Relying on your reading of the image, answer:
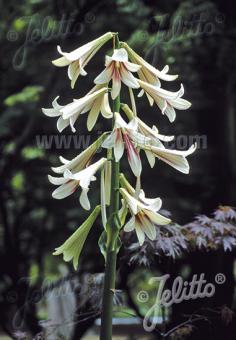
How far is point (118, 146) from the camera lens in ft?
7.08

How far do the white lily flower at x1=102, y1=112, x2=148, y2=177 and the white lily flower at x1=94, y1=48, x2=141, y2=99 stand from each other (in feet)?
0.40

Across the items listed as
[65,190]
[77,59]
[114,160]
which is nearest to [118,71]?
[77,59]

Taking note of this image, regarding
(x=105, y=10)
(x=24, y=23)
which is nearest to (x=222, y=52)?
(x=105, y=10)

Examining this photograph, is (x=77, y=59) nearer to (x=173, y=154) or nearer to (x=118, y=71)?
(x=118, y=71)

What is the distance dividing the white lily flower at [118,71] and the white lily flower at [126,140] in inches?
4.8

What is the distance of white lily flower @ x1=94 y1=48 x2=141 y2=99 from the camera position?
2197 mm

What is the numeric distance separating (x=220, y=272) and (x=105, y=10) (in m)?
3.61

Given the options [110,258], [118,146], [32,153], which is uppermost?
[32,153]

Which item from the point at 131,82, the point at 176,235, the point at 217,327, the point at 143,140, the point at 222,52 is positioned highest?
the point at 222,52

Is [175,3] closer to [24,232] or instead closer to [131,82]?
[24,232]

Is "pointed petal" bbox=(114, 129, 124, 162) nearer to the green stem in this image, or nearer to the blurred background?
the green stem

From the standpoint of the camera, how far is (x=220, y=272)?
146 inches

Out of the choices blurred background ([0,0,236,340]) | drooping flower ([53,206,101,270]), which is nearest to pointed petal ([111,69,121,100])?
drooping flower ([53,206,101,270])

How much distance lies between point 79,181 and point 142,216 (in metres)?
0.26
